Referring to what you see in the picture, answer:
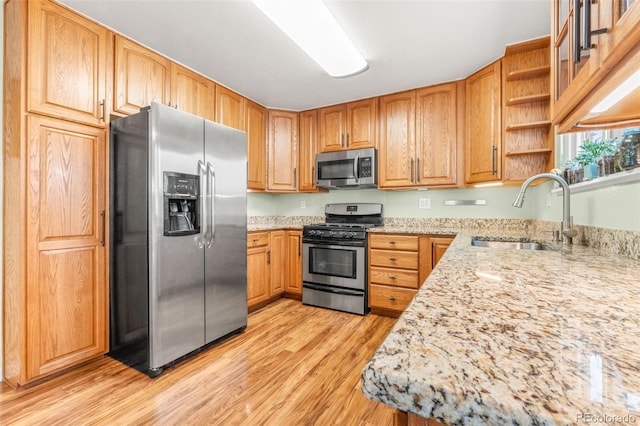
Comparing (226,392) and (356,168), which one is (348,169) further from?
(226,392)

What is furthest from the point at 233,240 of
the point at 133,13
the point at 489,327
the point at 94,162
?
the point at 489,327

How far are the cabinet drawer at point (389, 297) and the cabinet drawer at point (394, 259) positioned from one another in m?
0.23

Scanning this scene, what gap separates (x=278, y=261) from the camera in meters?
3.49

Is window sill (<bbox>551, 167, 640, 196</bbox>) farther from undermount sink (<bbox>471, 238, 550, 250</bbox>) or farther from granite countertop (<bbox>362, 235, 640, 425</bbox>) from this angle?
granite countertop (<bbox>362, 235, 640, 425</bbox>)

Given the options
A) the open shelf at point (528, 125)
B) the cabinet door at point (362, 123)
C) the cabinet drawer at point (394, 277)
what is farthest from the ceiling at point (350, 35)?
the cabinet drawer at point (394, 277)

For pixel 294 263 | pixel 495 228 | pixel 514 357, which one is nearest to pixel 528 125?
pixel 495 228

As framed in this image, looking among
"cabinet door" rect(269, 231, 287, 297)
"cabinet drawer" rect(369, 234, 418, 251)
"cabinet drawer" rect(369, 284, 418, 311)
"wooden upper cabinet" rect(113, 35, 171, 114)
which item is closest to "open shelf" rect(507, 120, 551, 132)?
"cabinet drawer" rect(369, 234, 418, 251)

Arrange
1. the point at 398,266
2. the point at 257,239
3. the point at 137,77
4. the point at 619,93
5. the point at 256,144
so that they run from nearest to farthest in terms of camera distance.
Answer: the point at 619,93
the point at 137,77
the point at 398,266
the point at 257,239
the point at 256,144

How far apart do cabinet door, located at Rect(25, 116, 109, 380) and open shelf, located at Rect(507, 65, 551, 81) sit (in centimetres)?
309

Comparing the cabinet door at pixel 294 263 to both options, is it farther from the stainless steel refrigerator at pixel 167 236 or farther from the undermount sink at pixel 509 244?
the undermount sink at pixel 509 244

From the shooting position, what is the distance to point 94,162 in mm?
2016

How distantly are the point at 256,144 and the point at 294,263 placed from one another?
1474mm

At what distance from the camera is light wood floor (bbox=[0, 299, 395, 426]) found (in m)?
1.52

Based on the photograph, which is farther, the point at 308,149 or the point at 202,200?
the point at 308,149
